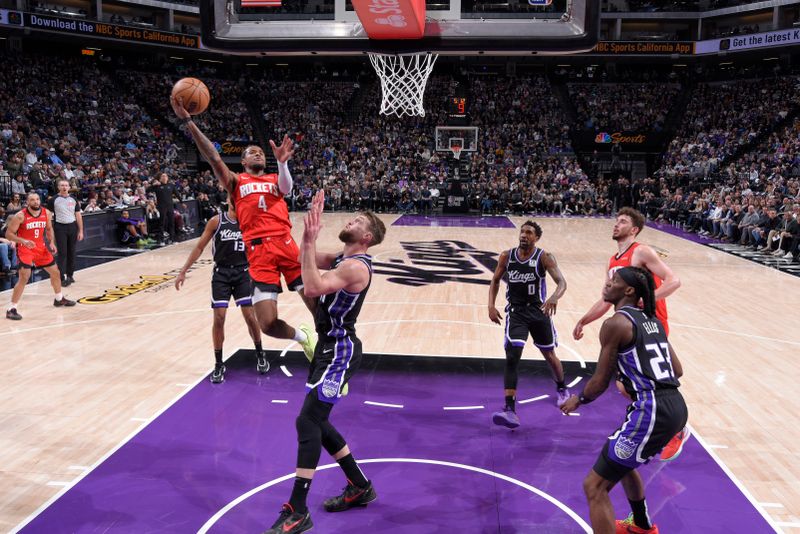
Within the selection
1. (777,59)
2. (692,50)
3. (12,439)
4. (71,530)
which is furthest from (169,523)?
(777,59)

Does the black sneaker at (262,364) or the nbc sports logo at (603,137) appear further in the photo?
the nbc sports logo at (603,137)

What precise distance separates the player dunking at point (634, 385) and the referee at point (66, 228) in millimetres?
9317

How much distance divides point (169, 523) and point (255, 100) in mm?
32391

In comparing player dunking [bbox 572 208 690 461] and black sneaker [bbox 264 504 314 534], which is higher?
player dunking [bbox 572 208 690 461]

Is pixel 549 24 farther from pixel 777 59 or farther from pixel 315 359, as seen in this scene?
pixel 777 59

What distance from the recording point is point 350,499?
160 inches

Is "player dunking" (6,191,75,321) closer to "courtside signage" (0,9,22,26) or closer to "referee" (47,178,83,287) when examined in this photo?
"referee" (47,178,83,287)

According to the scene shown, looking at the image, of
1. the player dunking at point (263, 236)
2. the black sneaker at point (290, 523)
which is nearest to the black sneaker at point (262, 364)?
the player dunking at point (263, 236)

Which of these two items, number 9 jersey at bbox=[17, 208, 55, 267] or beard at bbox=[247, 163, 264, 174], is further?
number 9 jersey at bbox=[17, 208, 55, 267]

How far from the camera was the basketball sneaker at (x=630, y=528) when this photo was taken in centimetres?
374

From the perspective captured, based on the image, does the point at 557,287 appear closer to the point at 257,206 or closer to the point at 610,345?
the point at 610,345

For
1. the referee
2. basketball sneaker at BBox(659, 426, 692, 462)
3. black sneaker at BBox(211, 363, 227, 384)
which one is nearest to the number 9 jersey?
the referee

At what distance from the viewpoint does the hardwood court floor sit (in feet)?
15.9

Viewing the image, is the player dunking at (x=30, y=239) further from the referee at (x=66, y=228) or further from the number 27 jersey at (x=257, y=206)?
the number 27 jersey at (x=257, y=206)
